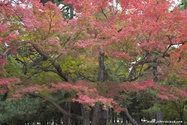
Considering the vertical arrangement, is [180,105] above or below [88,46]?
below

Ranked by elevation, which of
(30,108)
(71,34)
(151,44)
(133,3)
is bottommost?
(30,108)

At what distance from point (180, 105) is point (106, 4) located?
25.5ft

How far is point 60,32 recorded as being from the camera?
704cm

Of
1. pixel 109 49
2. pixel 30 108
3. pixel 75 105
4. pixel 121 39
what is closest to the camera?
pixel 121 39

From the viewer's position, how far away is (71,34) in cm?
708

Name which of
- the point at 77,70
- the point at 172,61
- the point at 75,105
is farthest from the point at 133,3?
the point at 75,105

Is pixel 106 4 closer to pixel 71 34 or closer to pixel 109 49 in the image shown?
pixel 109 49

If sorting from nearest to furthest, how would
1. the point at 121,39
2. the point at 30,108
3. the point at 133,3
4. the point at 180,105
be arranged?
the point at 121,39 < the point at 133,3 < the point at 180,105 < the point at 30,108

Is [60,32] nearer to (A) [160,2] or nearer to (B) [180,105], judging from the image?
(A) [160,2]

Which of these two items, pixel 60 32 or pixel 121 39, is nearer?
pixel 60 32

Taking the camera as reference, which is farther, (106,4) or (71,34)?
(106,4)

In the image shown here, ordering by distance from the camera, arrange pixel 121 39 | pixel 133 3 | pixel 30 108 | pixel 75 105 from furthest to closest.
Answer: pixel 75 105
pixel 30 108
pixel 133 3
pixel 121 39

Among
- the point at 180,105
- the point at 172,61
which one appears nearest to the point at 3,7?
the point at 172,61

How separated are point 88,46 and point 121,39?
170 centimetres
